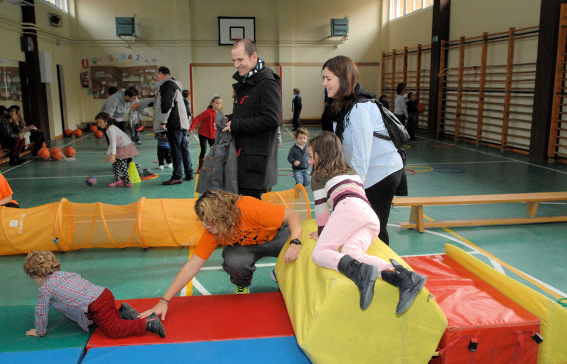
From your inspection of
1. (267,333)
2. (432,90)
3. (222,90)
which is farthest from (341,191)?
(222,90)

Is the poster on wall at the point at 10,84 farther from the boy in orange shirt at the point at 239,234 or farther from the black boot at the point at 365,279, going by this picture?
the black boot at the point at 365,279

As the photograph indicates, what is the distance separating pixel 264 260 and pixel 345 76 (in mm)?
2387

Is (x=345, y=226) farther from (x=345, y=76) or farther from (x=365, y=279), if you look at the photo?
(x=345, y=76)

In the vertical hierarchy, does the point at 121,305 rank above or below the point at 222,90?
below

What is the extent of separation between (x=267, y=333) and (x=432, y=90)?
1379 cm

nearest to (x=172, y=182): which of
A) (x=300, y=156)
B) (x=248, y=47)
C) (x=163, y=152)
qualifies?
(x=163, y=152)

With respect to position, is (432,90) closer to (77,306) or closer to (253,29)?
(253,29)

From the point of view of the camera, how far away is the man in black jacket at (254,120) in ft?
11.8

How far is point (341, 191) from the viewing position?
2.96 metres

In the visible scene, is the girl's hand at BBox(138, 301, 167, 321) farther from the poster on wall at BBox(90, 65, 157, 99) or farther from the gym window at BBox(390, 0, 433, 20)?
the poster on wall at BBox(90, 65, 157, 99)

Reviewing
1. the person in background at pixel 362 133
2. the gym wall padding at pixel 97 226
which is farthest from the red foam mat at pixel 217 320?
the gym wall padding at pixel 97 226

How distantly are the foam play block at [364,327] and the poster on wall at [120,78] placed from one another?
17199 mm

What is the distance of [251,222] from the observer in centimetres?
322

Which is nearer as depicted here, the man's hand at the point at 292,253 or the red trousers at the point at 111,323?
the red trousers at the point at 111,323
